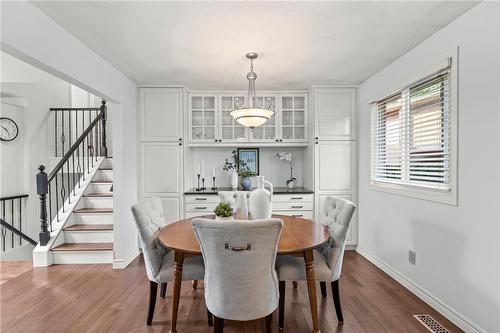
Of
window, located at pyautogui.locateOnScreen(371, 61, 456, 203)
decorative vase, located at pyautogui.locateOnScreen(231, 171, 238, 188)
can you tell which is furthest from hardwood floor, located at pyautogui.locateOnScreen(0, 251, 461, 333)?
decorative vase, located at pyautogui.locateOnScreen(231, 171, 238, 188)

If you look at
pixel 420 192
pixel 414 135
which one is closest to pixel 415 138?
pixel 414 135

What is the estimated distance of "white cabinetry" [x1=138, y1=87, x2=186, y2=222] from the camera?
3.97 metres

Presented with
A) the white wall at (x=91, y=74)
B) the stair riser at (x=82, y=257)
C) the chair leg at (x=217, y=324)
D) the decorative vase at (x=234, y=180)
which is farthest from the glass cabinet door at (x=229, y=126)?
the chair leg at (x=217, y=324)

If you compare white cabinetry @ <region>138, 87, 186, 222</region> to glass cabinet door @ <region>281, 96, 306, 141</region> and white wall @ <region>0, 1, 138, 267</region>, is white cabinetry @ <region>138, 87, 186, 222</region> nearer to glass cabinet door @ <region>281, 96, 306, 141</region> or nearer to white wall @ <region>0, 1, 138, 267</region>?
white wall @ <region>0, 1, 138, 267</region>

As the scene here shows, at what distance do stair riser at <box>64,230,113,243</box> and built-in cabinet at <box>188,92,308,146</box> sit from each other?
5.95 ft

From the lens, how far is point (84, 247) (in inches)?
145

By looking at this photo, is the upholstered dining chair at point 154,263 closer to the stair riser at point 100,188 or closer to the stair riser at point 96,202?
the stair riser at point 96,202

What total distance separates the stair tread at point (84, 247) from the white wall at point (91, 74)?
303 millimetres

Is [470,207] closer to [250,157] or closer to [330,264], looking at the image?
[330,264]

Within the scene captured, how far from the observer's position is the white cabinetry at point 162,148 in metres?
3.97

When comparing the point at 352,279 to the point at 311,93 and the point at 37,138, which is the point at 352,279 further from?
the point at 37,138

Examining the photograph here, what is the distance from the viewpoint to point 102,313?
2.41 m

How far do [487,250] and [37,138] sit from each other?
6.76 m

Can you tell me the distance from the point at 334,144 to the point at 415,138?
4.31 ft
